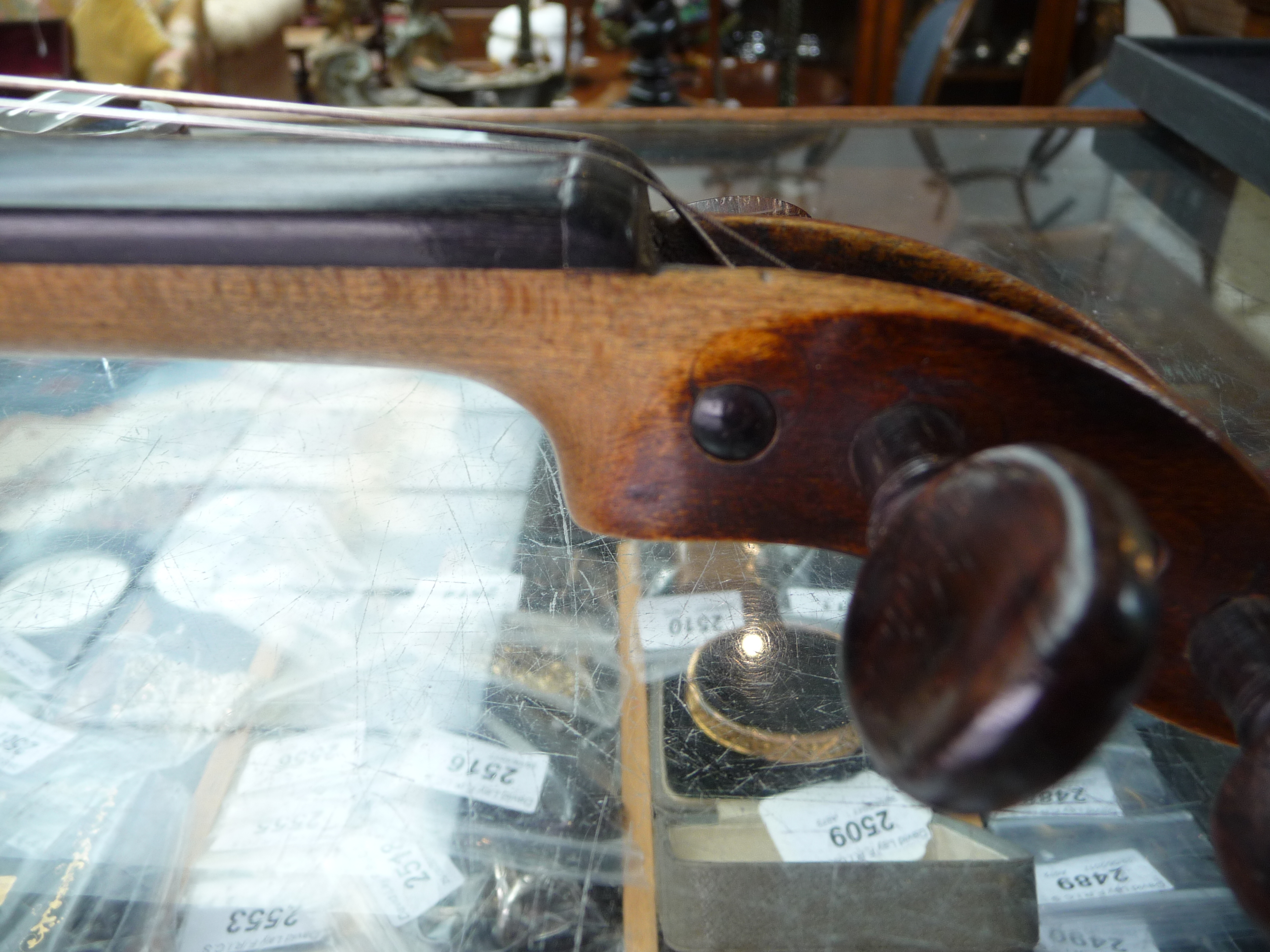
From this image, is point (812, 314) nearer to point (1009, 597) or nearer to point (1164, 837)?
point (1009, 597)

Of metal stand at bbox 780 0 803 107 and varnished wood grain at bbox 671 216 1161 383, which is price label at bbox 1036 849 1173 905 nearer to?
varnished wood grain at bbox 671 216 1161 383

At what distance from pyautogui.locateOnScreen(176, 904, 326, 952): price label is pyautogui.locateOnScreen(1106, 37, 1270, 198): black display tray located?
37.9 inches

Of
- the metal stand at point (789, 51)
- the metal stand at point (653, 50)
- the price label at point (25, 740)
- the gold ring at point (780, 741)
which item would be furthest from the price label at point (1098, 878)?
the metal stand at point (789, 51)

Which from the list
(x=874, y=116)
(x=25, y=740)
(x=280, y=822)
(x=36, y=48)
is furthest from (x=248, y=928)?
(x=36, y=48)

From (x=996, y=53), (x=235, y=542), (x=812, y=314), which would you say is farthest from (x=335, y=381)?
(x=996, y=53)

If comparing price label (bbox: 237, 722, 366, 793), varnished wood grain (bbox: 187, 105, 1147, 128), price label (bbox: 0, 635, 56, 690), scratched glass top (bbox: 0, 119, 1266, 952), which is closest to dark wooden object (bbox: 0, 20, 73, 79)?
varnished wood grain (bbox: 187, 105, 1147, 128)

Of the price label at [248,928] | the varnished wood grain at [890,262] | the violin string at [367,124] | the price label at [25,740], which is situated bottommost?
the price label at [248,928]

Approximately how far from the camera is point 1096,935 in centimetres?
46

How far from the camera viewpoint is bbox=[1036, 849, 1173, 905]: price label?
471 millimetres

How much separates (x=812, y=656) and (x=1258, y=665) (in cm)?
32

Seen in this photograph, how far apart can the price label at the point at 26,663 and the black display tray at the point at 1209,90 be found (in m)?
1.05

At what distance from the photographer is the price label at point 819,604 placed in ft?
1.91

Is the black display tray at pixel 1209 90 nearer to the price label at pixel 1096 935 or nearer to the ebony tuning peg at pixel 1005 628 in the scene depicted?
the price label at pixel 1096 935

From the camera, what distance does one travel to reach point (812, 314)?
31cm
